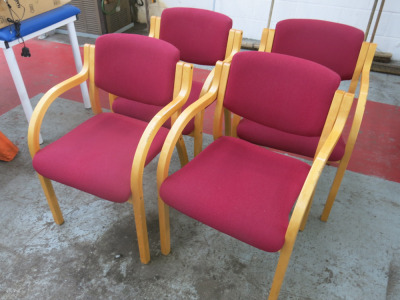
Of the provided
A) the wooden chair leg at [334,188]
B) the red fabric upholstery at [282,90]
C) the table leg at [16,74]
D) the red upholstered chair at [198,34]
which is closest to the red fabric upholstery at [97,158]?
the red upholstered chair at [198,34]

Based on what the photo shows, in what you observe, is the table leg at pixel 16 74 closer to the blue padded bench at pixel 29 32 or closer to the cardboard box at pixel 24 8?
the blue padded bench at pixel 29 32

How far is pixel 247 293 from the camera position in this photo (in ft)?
4.46

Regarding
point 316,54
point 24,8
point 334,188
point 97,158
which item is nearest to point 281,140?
point 334,188

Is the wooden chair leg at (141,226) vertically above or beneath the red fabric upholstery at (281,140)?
beneath

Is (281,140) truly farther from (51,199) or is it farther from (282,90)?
(51,199)

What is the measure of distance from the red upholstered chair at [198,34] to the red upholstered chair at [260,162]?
0.44 metres

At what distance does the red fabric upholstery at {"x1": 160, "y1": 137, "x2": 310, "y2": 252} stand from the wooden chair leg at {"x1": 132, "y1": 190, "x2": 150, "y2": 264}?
0.32ft

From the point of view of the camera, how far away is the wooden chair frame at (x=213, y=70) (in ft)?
5.02

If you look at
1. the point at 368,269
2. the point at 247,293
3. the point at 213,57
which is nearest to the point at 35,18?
the point at 213,57

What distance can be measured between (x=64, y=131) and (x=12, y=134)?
0.34 m

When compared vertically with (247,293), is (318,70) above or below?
above

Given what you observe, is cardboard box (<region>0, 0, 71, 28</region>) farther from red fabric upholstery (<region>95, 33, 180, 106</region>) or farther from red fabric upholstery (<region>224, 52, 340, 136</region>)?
red fabric upholstery (<region>224, 52, 340, 136</region>)

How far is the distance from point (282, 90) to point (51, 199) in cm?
114

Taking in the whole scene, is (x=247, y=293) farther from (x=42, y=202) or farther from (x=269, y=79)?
(x=42, y=202)
